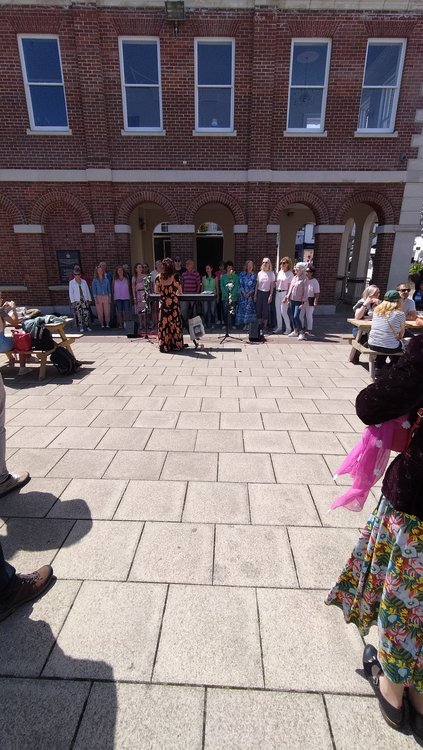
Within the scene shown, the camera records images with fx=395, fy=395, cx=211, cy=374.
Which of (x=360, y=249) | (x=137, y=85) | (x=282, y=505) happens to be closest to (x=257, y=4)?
(x=137, y=85)

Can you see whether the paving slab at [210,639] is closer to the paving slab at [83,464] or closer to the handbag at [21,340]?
the paving slab at [83,464]

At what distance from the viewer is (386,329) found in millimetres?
5504

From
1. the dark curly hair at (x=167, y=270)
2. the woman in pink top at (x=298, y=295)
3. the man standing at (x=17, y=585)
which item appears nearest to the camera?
the man standing at (x=17, y=585)

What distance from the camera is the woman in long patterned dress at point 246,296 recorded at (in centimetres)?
939

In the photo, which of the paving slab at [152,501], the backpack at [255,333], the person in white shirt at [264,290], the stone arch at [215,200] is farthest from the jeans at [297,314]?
the paving slab at [152,501]

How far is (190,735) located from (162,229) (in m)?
17.0

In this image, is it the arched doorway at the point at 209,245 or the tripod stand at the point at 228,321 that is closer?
the tripod stand at the point at 228,321

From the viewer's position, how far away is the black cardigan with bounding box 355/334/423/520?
1.46 metres

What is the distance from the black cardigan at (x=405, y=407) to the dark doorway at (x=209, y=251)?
52.2 ft

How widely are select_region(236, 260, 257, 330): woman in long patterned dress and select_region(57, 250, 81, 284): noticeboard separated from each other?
16.8 ft

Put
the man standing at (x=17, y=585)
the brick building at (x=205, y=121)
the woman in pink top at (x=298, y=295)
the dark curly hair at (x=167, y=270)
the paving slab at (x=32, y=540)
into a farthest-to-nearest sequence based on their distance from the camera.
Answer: the brick building at (x=205, y=121) < the woman in pink top at (x=298, y=295) < the dark curly hair at (x=167, y=270) < the paving slab at (x=32, y=540) < the man standing at (x=17, y=585)

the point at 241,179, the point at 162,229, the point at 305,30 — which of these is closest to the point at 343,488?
the point at 241,179

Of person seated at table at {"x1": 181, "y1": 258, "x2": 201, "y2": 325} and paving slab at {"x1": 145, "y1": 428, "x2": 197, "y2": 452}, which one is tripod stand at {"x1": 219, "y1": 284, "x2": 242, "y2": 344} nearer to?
person seated at table at {"x1": 181, "y1": 258, "x2": 201, "y2": 325}

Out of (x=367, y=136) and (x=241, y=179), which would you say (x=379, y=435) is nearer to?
(x=241, y=179)
